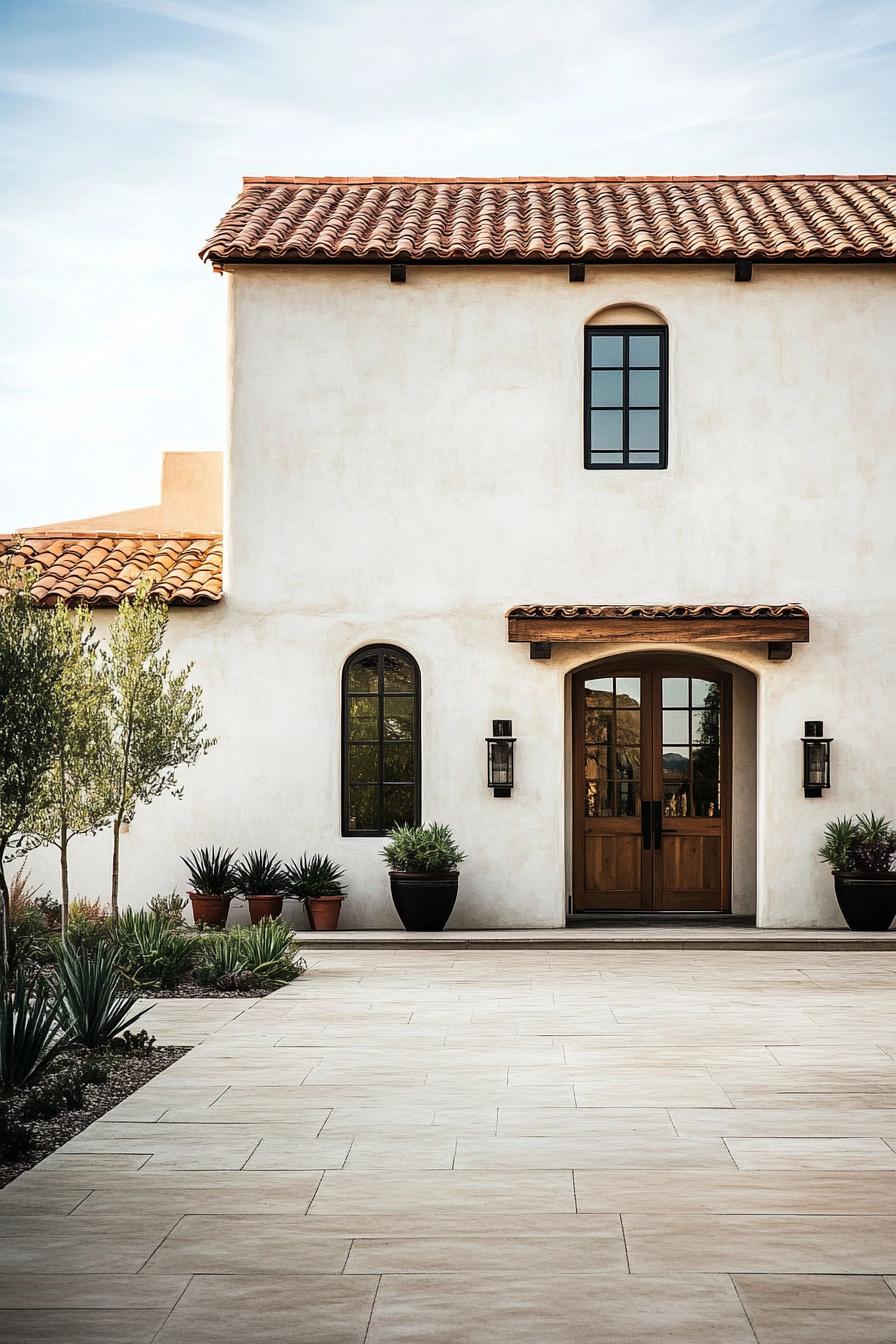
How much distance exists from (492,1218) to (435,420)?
10.8 meters

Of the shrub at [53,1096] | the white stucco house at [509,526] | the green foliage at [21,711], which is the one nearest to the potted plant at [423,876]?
the white stucco house at [509,526]

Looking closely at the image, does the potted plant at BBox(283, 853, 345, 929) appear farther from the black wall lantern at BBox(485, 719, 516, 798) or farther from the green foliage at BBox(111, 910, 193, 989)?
the green foliage at BBox(111, 910, 193, 989)

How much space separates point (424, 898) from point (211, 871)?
7.19ft

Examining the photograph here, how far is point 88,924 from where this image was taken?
43.4 feet

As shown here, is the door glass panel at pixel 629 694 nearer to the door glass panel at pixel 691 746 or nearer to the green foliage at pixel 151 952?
the door glass panel at pixel 691 746

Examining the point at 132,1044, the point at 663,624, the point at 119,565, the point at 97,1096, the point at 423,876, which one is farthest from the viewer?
the point at 119,565

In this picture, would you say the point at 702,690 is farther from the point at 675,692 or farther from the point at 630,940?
the point at 630,940

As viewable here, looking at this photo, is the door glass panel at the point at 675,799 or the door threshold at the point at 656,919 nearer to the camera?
the door threshold at the point at 656,919

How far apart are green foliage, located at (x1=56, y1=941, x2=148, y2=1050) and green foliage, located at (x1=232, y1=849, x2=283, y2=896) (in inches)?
233

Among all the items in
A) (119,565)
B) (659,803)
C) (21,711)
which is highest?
(119,565)

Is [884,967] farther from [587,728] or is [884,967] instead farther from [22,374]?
[22,374]

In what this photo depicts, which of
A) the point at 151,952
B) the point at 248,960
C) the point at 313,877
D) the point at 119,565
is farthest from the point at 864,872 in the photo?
the point at 119,565

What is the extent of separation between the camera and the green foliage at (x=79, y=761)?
10852 mm

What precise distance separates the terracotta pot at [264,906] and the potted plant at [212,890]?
0.85 feet
